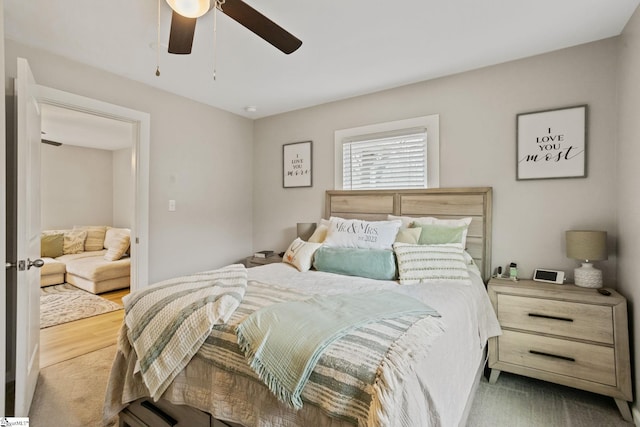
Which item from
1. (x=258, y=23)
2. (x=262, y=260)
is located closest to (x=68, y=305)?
(x=262, y=260)

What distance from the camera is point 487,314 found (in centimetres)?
219

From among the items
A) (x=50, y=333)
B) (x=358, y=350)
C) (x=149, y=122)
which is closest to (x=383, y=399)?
(x=358, y=350)

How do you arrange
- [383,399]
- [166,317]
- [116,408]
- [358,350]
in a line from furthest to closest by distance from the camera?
[116,408] → [166,317] → [358,350] → [383,399]

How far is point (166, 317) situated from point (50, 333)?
2.71m

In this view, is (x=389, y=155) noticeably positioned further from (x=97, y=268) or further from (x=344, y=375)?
(x=97, y=268)

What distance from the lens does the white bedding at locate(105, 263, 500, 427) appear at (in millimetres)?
1067

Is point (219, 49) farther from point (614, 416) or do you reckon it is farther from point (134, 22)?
point (614, 416)

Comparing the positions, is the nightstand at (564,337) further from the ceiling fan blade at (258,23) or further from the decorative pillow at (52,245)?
the decorative pillow at (52,245)

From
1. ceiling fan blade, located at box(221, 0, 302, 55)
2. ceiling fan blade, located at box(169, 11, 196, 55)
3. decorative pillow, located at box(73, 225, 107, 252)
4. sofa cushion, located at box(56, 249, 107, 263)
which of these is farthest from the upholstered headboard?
decorative pillow, located at box(73, 225, 107, 252)

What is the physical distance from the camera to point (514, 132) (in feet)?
8.43

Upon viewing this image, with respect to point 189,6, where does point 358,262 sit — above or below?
below

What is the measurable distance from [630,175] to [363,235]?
178 centimetres

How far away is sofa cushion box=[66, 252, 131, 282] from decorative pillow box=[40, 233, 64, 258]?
60 cm

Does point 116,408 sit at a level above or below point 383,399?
below
